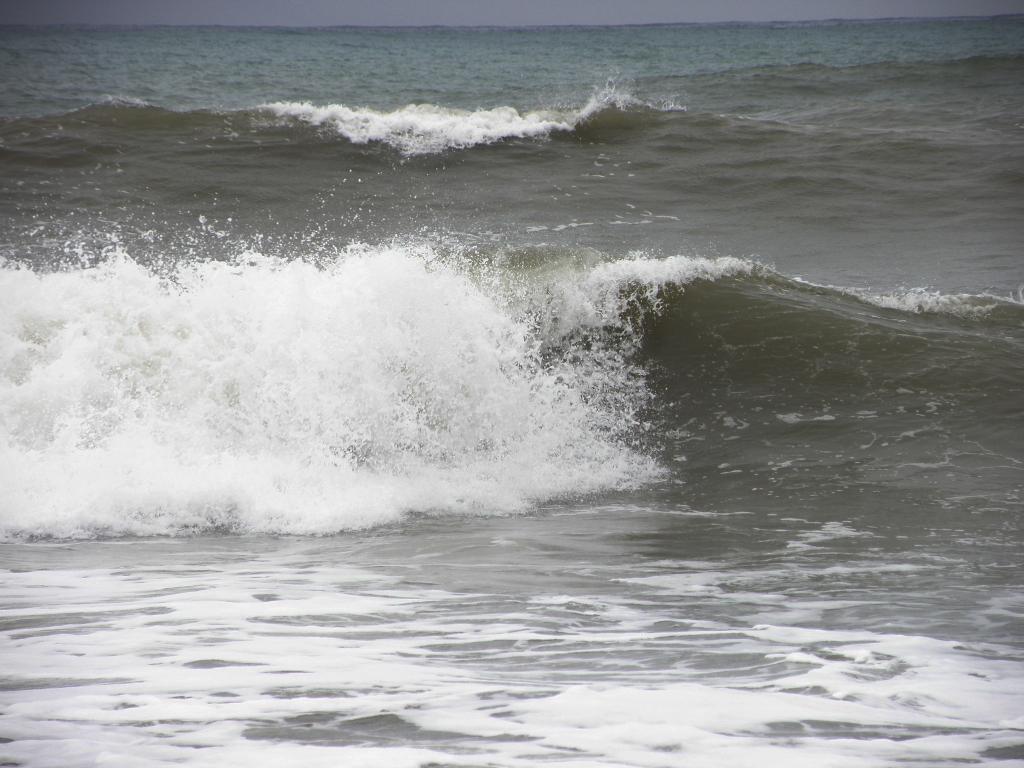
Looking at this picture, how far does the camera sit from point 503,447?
6.39 metres

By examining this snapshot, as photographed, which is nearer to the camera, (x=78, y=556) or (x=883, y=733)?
(x=883, y=733)

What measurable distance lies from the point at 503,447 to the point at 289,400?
1.44 m

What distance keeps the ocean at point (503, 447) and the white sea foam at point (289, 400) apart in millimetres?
29

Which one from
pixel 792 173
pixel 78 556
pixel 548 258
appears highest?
pixel 792 173

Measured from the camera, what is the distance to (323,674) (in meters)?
2.86

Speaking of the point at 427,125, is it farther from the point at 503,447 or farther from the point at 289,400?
the point at 503,447

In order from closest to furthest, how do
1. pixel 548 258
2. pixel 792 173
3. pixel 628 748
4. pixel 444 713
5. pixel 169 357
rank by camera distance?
1. pixel 628 748
2. pixel 444 713
3. pixel 169 357
4. pixel 548 258
5. pixel 792 173

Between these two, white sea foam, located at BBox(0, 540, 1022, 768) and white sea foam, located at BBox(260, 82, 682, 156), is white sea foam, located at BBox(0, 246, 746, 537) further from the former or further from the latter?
white sea foam, located at BBox(260, 82, 682, 156)

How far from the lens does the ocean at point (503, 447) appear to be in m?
2.66

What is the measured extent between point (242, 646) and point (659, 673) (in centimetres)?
133

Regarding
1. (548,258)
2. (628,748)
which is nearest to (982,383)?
(548,258)

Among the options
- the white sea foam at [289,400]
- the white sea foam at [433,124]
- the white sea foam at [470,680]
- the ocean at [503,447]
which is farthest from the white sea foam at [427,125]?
the white sea foam at [470,680]

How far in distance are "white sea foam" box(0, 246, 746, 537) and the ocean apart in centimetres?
3

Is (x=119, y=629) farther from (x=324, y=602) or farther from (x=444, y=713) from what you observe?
(x=444, y=713)
